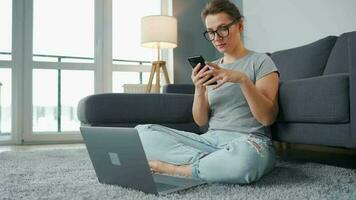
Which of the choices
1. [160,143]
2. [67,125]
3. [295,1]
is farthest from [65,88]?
[160,143]

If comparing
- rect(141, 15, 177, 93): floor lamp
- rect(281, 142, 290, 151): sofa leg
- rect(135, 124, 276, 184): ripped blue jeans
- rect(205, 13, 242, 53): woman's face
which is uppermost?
rect(141, 15, 177, 93): floor lamp

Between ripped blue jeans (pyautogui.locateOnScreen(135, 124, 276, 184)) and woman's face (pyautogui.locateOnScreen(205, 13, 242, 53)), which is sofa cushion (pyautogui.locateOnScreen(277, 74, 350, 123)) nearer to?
ripped blue jeans (pyautogui.locateOnScreen(135, 124, 276, 184))

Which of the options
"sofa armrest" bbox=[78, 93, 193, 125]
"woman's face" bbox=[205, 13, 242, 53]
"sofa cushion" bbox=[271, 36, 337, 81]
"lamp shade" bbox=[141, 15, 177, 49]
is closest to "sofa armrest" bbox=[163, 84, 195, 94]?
"sofa armrest" bbox=[78, 93, 193, 125]

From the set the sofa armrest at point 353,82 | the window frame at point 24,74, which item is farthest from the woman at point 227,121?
the window frame at point 24,74

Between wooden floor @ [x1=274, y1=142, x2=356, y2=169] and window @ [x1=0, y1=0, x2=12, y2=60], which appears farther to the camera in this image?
window @ [x1=0, y1=0, x2=12, y2=60]

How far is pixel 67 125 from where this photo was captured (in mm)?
3795

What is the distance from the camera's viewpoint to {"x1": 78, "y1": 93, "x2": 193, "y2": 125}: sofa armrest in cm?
186

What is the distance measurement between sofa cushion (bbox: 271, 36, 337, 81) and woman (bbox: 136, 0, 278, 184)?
779mm

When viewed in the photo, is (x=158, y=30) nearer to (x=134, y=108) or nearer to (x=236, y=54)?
(x=134, y=108)

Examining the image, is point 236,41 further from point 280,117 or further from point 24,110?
point 24,110

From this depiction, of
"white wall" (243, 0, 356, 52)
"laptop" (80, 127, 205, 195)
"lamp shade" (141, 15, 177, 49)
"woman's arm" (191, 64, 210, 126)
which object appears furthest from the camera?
"lamp shade" (141, 15, 177, 49)

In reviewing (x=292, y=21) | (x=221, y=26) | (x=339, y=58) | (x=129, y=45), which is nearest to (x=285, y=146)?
(x=339, y=58)

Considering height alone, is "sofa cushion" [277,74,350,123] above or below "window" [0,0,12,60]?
below

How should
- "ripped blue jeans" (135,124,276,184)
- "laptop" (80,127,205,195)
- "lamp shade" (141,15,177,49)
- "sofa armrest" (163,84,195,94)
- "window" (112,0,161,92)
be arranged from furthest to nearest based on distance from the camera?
"window" (112,0,161,92) < "lamp shade" (141,15,177,49) < "sofa armrest" (163,84,195,94) < "ripped blue jeans" (135,124,276,184) < "laptop" (80,127,205,195)
